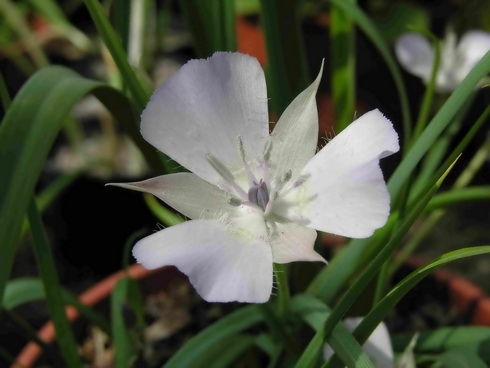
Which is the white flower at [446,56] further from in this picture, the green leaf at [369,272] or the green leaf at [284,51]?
the green leaf at [369,272]

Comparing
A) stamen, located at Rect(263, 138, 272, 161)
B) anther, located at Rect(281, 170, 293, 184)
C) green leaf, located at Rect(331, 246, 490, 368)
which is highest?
stamen, located at Rect(263, 138, 272, 161)

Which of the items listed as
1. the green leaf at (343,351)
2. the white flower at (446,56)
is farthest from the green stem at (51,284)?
the white flower at (446,56)

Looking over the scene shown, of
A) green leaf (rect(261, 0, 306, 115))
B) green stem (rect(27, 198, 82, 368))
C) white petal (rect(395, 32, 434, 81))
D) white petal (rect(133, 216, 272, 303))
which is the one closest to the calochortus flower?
white petal (rect(133, 216, 272, 303))

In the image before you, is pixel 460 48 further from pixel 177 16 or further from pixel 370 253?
pixel 177 16

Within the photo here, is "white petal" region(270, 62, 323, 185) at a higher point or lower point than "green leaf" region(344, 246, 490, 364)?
higher

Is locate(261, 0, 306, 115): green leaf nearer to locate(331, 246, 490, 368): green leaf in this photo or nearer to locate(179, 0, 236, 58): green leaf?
locate(179, 0, 236, 58): green leaf

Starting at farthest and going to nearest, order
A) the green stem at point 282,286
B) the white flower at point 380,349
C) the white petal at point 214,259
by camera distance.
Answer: the white flower at point 380,349 → the green stem at point 282,286 → the white petal at point 214,259
